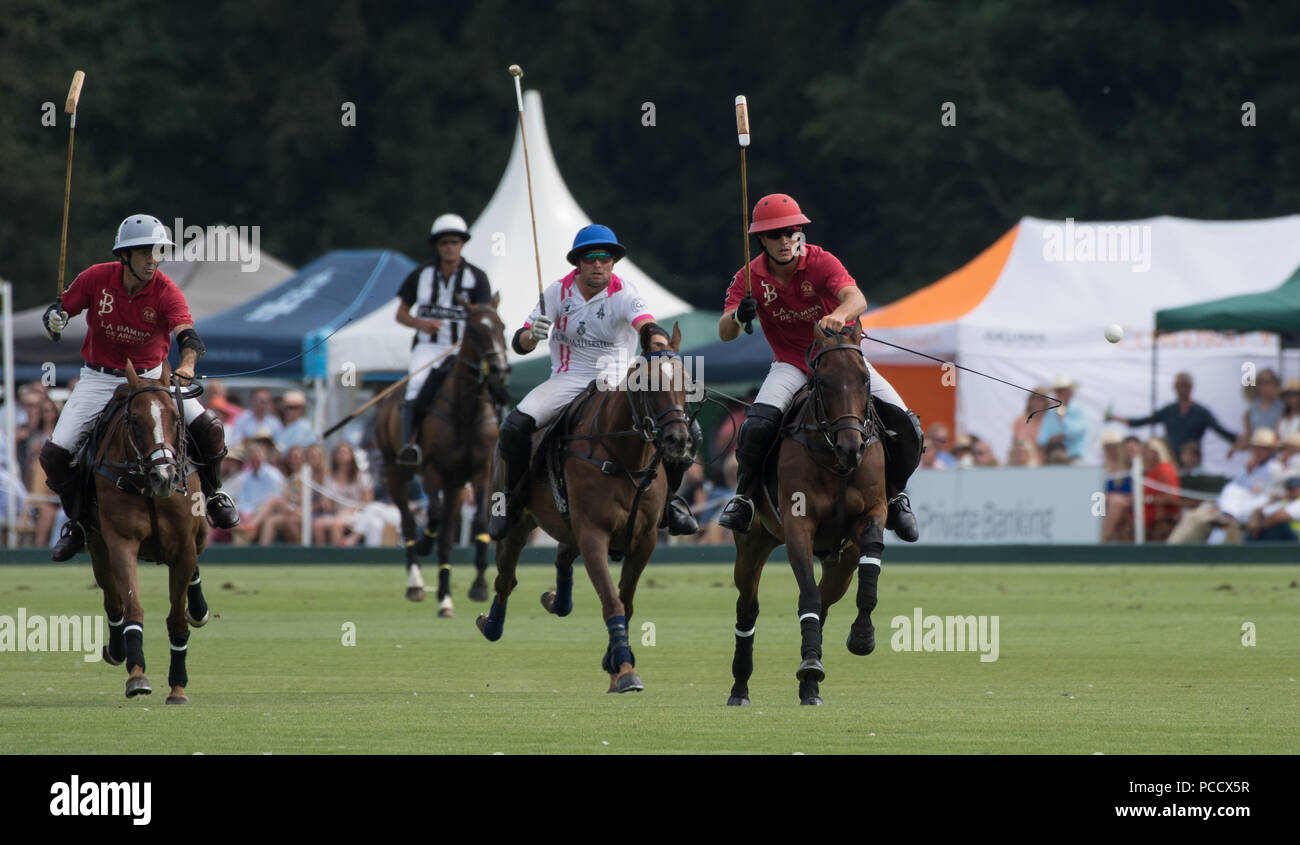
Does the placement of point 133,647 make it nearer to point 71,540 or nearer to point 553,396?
point 71,540

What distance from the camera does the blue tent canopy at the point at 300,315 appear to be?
25891mm

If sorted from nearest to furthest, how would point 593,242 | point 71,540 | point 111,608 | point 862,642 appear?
point 862,642 < point 71,540 < point 111,608 < point 593,242

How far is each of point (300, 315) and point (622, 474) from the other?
15.6 metres

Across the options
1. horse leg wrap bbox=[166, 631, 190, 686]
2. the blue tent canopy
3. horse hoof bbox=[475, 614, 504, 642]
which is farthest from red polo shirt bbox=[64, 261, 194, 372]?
the blue tent canopy

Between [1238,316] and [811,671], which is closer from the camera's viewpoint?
[811,671]

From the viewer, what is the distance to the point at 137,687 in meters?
10.9

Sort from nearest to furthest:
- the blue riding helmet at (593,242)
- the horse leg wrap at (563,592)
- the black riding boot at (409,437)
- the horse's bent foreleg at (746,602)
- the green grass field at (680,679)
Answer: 1. the green grass field at (680,679)
2. the horse's bent foreleg at (746,602)
3. the blue riding helmet at (593,242)
4. the horse leg wrap at (563,592)
5. the black riding boot at (409,437)

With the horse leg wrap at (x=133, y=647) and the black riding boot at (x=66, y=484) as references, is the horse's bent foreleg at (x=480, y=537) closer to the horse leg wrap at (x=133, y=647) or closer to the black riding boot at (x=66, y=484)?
the black riding boot at (x=66, y=484)

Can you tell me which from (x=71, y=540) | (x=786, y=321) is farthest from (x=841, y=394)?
(x=71, y=540)

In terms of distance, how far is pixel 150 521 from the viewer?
11125 millimetres

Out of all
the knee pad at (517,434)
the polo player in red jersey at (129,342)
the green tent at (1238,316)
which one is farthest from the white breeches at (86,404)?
the green tent at (1238,316)

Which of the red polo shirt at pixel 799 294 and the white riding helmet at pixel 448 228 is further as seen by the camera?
the white riding helmet at pixel 448 228

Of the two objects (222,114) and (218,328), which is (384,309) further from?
(222,114)

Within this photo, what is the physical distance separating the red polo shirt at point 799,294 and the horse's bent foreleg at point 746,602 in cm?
90
